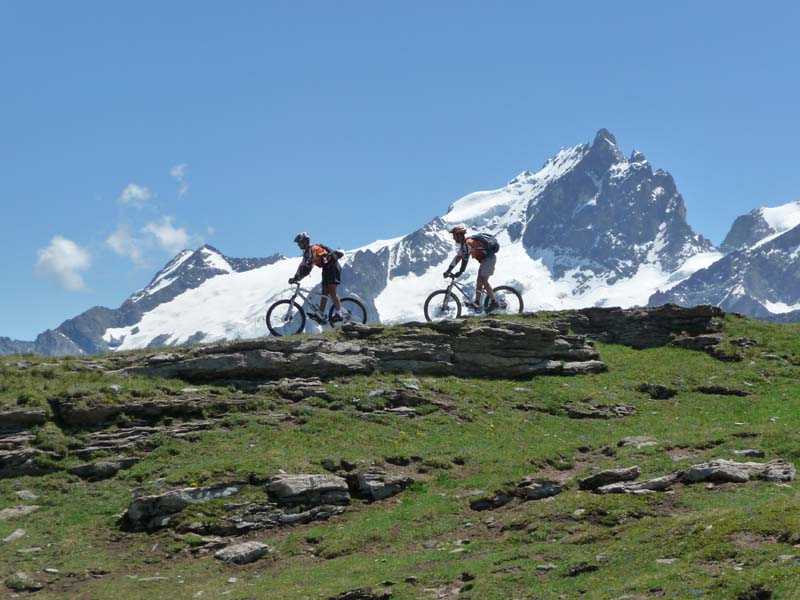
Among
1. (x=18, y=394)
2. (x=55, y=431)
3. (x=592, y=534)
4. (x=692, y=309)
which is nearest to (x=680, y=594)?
(x=592, y=534)

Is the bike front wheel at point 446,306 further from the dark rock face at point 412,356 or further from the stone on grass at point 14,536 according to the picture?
the stone on grass at point 14,536

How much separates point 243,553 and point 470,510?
226 inches

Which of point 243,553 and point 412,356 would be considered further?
point 412,356

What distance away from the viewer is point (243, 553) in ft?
68.0

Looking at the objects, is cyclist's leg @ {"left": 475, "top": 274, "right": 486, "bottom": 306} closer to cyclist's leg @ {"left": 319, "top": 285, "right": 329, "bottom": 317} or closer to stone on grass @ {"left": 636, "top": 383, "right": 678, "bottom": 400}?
cyclist's leg @ {"left": 319, "top": 285, "right": 329, "bottom": 317}

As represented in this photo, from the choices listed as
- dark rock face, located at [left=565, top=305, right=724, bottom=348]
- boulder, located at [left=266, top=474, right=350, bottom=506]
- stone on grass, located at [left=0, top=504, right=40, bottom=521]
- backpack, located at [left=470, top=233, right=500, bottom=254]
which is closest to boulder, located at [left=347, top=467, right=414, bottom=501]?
boulder, located at [left=266, top=474, right=350, bottom=506]

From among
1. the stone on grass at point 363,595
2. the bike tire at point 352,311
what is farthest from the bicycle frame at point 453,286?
the stone on grass at point 363,595

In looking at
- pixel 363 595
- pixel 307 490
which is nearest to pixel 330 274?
pixel 307 490

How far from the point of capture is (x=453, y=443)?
28.5 metres

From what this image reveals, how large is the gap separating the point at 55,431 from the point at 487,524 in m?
14.2

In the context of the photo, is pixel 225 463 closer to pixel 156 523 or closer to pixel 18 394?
pixel 156 523

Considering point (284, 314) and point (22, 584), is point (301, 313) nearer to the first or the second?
point (284, 314)

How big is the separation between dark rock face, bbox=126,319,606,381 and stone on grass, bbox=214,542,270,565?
11.9 m

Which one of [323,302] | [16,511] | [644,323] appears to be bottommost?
[16,511]
